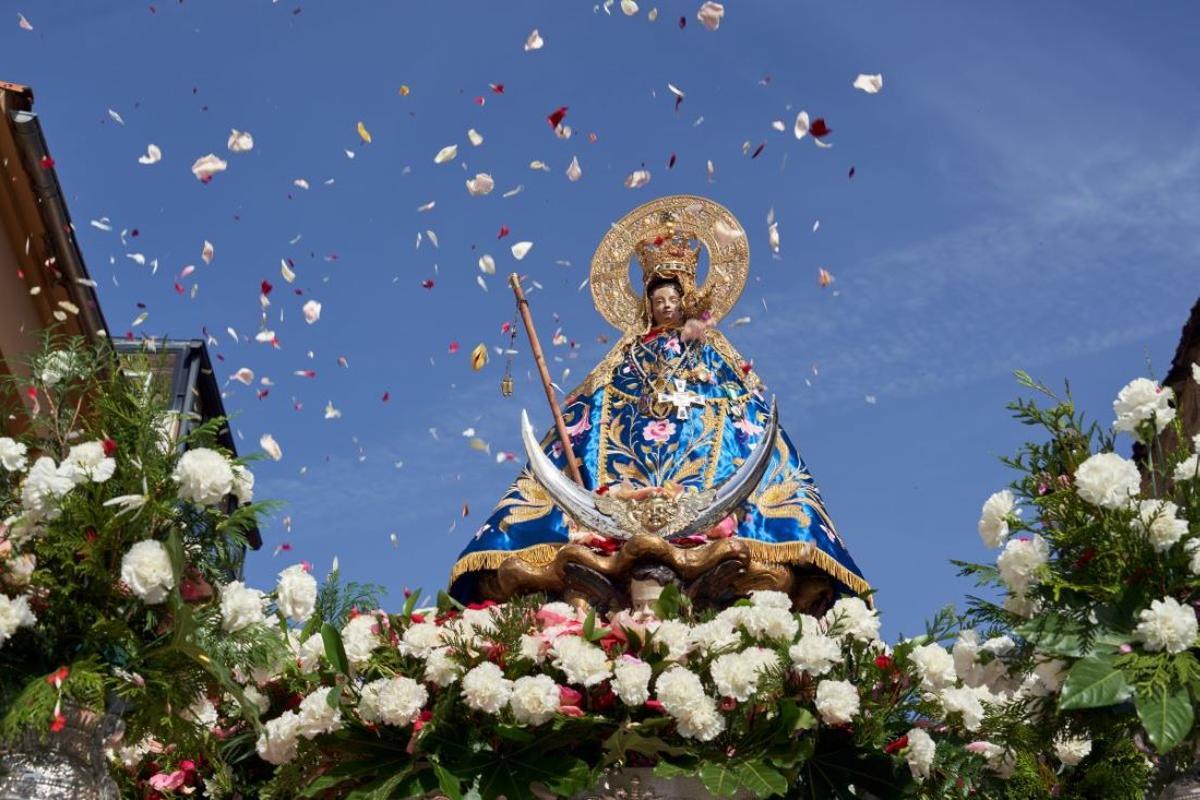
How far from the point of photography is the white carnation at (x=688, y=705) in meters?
7.11

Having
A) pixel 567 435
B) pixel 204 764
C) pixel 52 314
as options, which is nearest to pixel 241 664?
pixel 204 764

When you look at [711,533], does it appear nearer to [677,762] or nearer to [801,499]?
[801,499]

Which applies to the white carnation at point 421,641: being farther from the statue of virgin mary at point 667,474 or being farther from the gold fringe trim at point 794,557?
the gold fringe trim at point 794,557

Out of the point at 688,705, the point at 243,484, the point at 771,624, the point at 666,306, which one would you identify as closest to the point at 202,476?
the point at 243,484

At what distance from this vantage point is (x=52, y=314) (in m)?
15.7

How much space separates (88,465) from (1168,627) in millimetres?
4149

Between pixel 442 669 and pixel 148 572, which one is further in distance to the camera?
pixel 442 669

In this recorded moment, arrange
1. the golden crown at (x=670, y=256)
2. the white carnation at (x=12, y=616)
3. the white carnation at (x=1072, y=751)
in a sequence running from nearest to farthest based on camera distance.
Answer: the white carnation at (x=12, y=616) < the white carnation at (x=1072, y=751) < the golden crown at (x=670, y=256)

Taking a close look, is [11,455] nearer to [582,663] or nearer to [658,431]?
[582,663]

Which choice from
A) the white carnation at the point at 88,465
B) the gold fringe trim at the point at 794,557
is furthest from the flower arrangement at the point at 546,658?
the gold fringe trim at the point at 794,557

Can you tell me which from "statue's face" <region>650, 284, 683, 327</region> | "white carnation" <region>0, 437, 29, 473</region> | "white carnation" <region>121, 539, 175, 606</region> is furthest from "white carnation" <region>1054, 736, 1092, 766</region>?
"statue's face" <region>650, 284, 683, 327</region>

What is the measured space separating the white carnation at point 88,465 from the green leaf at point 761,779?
9.23ft

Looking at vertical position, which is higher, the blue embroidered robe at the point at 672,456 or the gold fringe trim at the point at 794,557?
the blue embroidered robe at the point at 672,456

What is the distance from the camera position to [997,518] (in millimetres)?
7270
